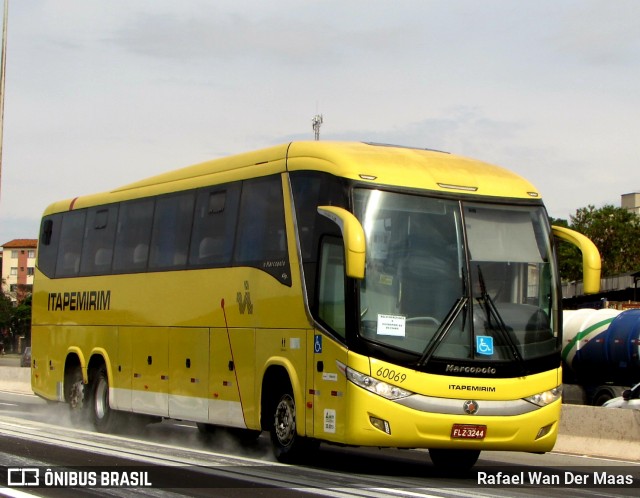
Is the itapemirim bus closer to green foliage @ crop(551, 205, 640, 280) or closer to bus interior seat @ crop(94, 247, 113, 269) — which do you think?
bus interior seat @ crop(94, 247, 113, 269)

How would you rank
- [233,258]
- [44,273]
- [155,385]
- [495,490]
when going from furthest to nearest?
[44,273] < [155,385] < [233,258] < [495,490]

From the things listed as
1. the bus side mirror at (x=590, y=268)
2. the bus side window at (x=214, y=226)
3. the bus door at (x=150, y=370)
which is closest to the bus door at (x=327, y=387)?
the bus side window at (x=214, y=226)

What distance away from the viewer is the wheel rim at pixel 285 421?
47.3 feet

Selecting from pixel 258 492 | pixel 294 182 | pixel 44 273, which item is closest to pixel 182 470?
pixel 258 492

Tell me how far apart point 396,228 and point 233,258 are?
3.45m

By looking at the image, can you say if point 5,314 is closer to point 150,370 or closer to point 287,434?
point 150,370

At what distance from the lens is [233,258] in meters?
16.1

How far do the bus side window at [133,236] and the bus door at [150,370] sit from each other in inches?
44.4

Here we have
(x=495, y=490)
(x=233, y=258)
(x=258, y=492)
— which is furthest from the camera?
(x=233, y=258)

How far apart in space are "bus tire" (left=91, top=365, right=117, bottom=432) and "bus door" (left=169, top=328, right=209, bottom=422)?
285cm

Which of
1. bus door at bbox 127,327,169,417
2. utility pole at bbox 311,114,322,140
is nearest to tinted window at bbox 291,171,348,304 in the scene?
bus door at bbox 127,327,169,417

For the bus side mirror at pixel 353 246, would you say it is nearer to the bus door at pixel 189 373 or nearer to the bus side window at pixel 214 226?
the bus side window at pixel 214 226

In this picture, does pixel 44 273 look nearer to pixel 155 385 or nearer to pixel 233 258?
pixel 155 385

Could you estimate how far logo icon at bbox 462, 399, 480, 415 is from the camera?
1305 centimetres
